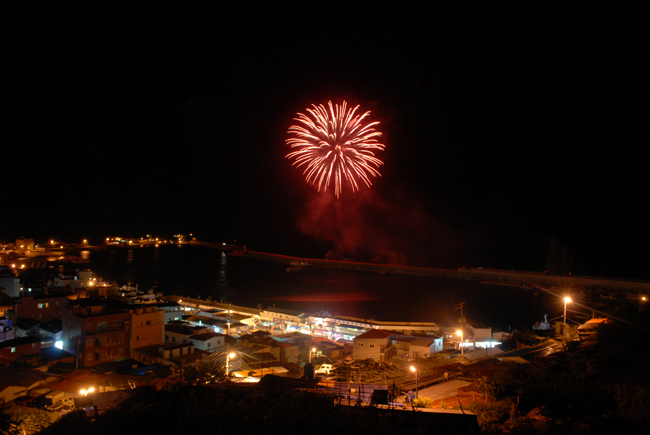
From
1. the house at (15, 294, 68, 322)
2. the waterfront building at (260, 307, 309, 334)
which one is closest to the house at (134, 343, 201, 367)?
the house at (15, 294, 68, 322)

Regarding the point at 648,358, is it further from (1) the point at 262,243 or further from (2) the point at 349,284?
(1) the point at 262,243

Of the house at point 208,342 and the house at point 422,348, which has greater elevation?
the house at point 422,348

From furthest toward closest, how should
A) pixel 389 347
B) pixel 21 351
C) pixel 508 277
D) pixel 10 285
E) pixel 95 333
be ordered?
1. pixel 508 277
2. pixel 10 285
3. pixel 389 347
4. pixel 95 333
5. pixel 21 351

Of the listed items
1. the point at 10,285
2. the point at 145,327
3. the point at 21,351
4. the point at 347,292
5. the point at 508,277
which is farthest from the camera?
the point at 508,277

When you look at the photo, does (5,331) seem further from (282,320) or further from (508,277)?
(508,277)

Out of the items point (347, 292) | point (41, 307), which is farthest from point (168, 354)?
point (347, 292)

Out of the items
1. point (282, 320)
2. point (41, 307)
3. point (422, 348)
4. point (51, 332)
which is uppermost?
point (422, 348)

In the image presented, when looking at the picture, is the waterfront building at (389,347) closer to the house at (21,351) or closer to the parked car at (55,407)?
the parked car at (55,407)

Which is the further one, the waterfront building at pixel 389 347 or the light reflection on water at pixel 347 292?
the light reflection on water at pixel 347 292

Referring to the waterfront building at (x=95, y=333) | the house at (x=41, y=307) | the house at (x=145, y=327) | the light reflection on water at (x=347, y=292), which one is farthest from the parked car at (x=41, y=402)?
the light reflection on water at (x=347, y=292)
